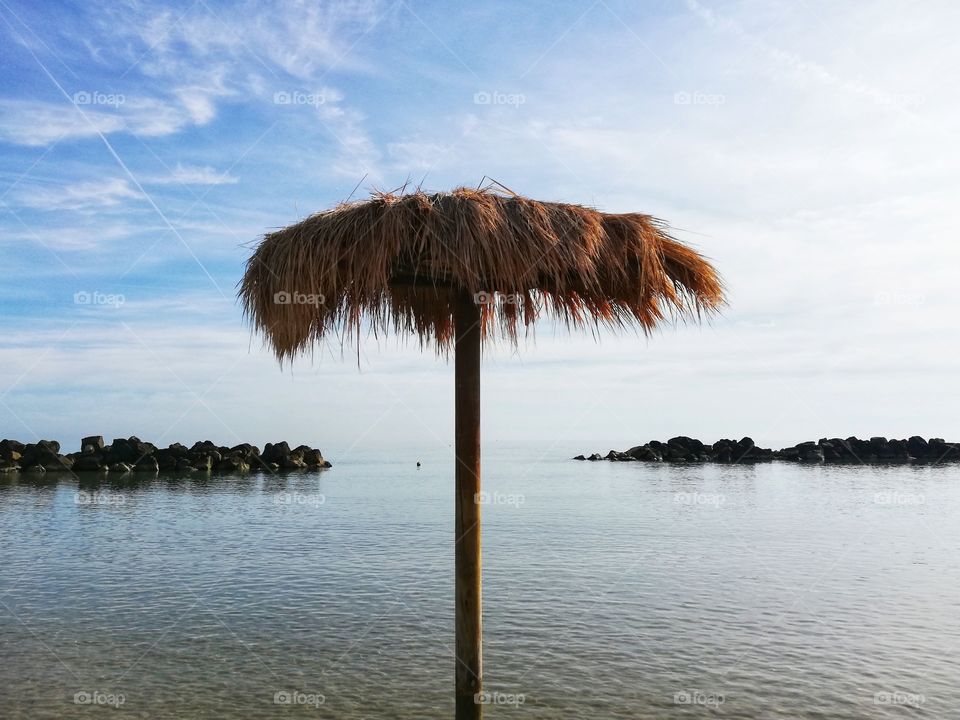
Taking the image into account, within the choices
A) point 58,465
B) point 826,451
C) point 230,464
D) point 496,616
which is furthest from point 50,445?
point 826,451

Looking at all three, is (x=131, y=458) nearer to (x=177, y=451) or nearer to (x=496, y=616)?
(x=177, y=451)

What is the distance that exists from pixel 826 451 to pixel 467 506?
2463 inches

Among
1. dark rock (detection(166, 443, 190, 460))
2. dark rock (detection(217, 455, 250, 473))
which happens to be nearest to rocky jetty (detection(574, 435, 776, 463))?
dark rock (detection(217, 455, 250, 473))

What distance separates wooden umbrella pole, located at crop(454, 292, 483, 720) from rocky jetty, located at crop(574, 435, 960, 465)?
59.0m

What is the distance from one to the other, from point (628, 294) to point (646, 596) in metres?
7.08

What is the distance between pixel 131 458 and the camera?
45156mm

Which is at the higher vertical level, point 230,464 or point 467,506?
point 467,506

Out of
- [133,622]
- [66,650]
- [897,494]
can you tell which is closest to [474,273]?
[66,650]

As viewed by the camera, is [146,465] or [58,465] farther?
[146,465]

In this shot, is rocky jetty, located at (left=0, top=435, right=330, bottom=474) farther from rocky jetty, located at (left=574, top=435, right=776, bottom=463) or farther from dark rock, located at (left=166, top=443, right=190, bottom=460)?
rocky jetty, located at (left=574, top=435, right=776, bottom=463)

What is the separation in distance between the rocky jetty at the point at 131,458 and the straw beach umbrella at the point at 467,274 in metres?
44.2

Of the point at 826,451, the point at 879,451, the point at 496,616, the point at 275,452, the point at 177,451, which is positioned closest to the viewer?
the point at 496,616

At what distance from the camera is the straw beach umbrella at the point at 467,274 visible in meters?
4.33

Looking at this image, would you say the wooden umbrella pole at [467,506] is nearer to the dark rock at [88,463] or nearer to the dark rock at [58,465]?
the dark rock at [88,463]
